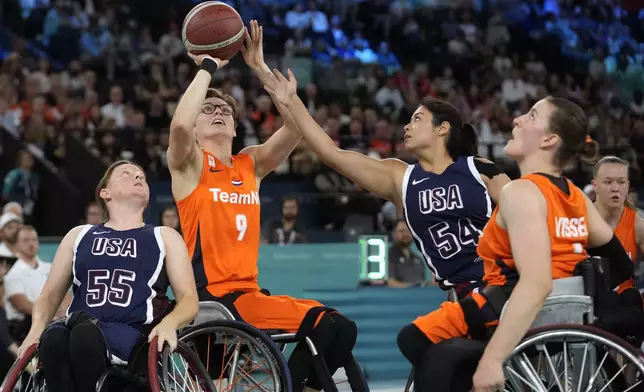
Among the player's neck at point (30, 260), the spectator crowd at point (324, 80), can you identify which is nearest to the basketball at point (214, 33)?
the spectator crowd at point (324, 80)

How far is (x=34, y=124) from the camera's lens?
1186cm

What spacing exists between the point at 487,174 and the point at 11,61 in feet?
30.4

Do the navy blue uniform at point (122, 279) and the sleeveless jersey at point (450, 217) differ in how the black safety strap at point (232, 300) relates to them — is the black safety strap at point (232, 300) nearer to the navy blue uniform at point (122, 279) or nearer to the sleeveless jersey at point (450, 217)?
the navy blue uniform at point (122, 279)

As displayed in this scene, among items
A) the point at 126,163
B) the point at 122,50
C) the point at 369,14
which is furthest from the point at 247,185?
the point at 369,14

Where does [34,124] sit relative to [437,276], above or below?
above

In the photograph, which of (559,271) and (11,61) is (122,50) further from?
(559,271)

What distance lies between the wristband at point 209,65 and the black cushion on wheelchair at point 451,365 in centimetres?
183

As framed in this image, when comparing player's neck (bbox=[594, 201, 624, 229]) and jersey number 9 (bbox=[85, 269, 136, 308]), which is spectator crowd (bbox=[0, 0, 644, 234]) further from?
jersey number 9 (bbox=[85, 269, 136, 308])

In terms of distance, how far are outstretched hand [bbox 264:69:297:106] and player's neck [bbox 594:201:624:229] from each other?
189 centimetres

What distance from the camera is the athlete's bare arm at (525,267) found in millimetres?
3564

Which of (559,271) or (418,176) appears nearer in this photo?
(559,271)

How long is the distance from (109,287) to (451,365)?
158 cm

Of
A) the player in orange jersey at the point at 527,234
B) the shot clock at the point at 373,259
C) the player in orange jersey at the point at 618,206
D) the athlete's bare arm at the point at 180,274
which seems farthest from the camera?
the shot clock at the point at 373,259

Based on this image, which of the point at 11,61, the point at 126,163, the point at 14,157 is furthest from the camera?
the point at 11,61
